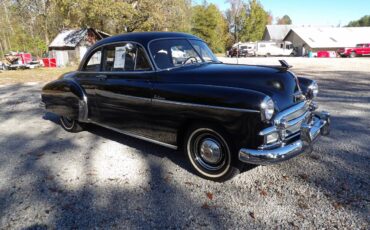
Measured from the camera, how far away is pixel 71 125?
20.2 feet

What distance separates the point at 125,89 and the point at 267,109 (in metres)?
2.25

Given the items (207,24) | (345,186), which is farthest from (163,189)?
(207,24)

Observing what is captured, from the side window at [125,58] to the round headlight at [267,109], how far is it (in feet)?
6.00

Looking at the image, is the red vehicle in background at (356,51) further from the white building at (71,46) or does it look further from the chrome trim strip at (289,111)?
the chrome trim strip at (289,111)

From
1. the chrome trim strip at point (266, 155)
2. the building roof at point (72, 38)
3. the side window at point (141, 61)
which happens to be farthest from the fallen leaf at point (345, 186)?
the building roof at point (72, 38)

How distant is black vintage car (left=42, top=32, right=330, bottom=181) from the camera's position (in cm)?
341

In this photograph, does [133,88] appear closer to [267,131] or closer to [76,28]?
[267,131]

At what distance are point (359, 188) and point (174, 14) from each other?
27.6m

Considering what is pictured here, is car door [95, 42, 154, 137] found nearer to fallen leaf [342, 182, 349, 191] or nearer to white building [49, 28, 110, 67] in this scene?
fallen leaf [342, 182, 349, 191]

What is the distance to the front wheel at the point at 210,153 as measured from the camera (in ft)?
12.0

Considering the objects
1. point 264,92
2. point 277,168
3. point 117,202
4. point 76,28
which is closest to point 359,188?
point 277,168

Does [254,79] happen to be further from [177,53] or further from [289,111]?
[177,53]

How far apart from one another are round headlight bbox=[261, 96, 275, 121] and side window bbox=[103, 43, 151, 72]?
1.83 meters

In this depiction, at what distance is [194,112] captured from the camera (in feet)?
12.3
